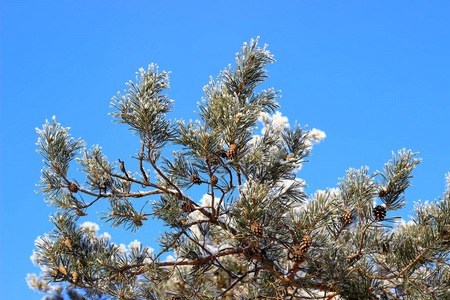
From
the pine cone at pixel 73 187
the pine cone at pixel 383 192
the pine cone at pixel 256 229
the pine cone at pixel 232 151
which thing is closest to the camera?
the pine cone at pixel 256 229

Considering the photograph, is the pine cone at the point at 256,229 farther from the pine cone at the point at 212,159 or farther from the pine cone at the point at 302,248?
the pine cone at the point at 212,159

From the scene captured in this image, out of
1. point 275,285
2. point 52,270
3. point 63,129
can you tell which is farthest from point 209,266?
point 63,129

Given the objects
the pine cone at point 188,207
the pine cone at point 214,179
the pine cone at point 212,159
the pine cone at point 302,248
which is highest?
the pine cone at point 212,159

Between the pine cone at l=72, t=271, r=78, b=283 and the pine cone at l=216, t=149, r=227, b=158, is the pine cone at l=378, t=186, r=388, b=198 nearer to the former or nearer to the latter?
the pine cone at l=216, t=149, r=227, b=158

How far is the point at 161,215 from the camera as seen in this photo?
5.80 ft

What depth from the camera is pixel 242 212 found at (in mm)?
1475

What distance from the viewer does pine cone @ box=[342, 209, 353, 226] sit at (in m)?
1.71

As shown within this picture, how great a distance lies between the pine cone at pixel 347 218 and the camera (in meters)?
1.71

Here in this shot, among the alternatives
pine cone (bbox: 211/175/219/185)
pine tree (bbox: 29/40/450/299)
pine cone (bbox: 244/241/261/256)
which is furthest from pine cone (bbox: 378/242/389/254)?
pine cone (bbox: 211/175/219/185)

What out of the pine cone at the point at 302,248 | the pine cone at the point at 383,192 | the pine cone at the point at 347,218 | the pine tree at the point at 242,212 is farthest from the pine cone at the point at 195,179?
the pine cone at the point at 383,192

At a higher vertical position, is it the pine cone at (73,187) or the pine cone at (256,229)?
the pine cone at (73,187)

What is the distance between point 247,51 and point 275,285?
1007mm

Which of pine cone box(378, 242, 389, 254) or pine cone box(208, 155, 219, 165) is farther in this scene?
pine cone box(378, 242, 389, 254)

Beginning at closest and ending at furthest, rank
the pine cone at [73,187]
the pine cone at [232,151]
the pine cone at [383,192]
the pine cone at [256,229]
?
the pine cone at [256,229], the pine cone at [232,151], the pine cone at [383,192], the pine cone at [73,187]
